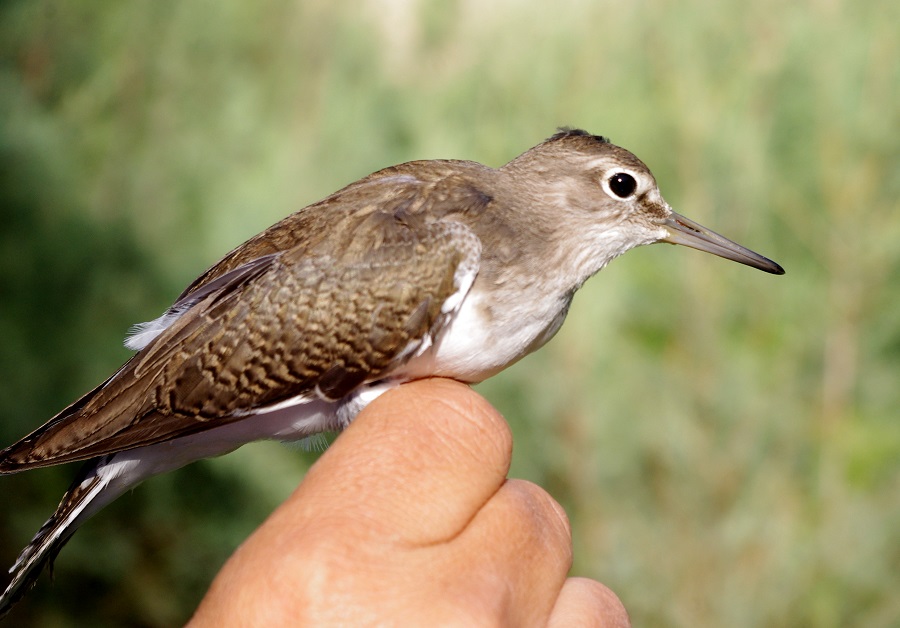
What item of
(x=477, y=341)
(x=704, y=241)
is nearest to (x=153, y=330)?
(x=477, y=341)

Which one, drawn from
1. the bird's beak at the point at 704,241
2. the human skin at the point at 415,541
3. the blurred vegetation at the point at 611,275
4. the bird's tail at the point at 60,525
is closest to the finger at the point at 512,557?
the human skin at the point at 415,541

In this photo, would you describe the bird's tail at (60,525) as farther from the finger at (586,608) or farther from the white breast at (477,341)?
the finger at (586,608)

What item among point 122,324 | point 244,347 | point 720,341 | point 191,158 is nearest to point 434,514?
point 244,347

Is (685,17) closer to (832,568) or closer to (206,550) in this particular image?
(832,568)

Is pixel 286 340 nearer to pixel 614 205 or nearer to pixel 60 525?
pixel 60 525

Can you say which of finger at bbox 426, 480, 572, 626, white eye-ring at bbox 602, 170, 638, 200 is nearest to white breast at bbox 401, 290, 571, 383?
finger at bbox 426, 480, 572, 626

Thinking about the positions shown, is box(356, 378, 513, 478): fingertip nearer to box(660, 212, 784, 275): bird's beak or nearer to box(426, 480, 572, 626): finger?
box(426, 480, 572, 626): finger
